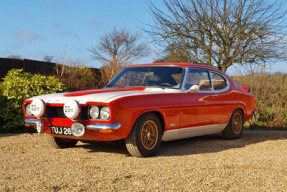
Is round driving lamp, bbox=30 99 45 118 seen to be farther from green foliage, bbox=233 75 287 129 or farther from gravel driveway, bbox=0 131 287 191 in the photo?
green foliage, bbox=233 75 287 129

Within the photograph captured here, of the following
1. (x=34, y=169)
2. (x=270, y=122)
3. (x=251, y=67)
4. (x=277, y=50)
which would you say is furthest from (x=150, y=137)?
(x=277, y=50)

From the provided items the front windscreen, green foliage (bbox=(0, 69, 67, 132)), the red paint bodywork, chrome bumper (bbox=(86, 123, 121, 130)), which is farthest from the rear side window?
green foliage (bbox=(0, 69, 67, 132))

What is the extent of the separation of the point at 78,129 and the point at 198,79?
2.68 meters

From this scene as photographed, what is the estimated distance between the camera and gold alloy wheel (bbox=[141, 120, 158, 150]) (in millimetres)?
5719

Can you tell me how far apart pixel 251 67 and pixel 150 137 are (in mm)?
7493

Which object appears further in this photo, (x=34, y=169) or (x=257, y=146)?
(x=257, y=146)

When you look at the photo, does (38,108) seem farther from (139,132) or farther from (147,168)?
(147,168)

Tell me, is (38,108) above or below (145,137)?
above

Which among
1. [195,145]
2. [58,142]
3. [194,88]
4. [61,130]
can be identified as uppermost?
[194,88]

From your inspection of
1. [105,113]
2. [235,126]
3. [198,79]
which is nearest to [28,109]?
[105,113]

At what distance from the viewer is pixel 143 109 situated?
219 inches

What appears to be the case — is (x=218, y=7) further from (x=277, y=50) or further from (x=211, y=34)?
(x=277, y=50)

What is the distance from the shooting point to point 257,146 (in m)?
7.07

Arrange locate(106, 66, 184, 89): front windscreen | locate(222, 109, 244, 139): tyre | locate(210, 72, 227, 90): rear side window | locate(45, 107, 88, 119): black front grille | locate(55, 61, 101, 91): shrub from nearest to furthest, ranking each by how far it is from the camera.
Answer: locate(45, 107, 88, 119): black front grille < locate(106, 66, 184, 89): front windscreen < locate(210, 72, 227, 90): rear side window < locate(222, 109, 244, 139): tyre < locate(55, 61, 101, 91): shrub
